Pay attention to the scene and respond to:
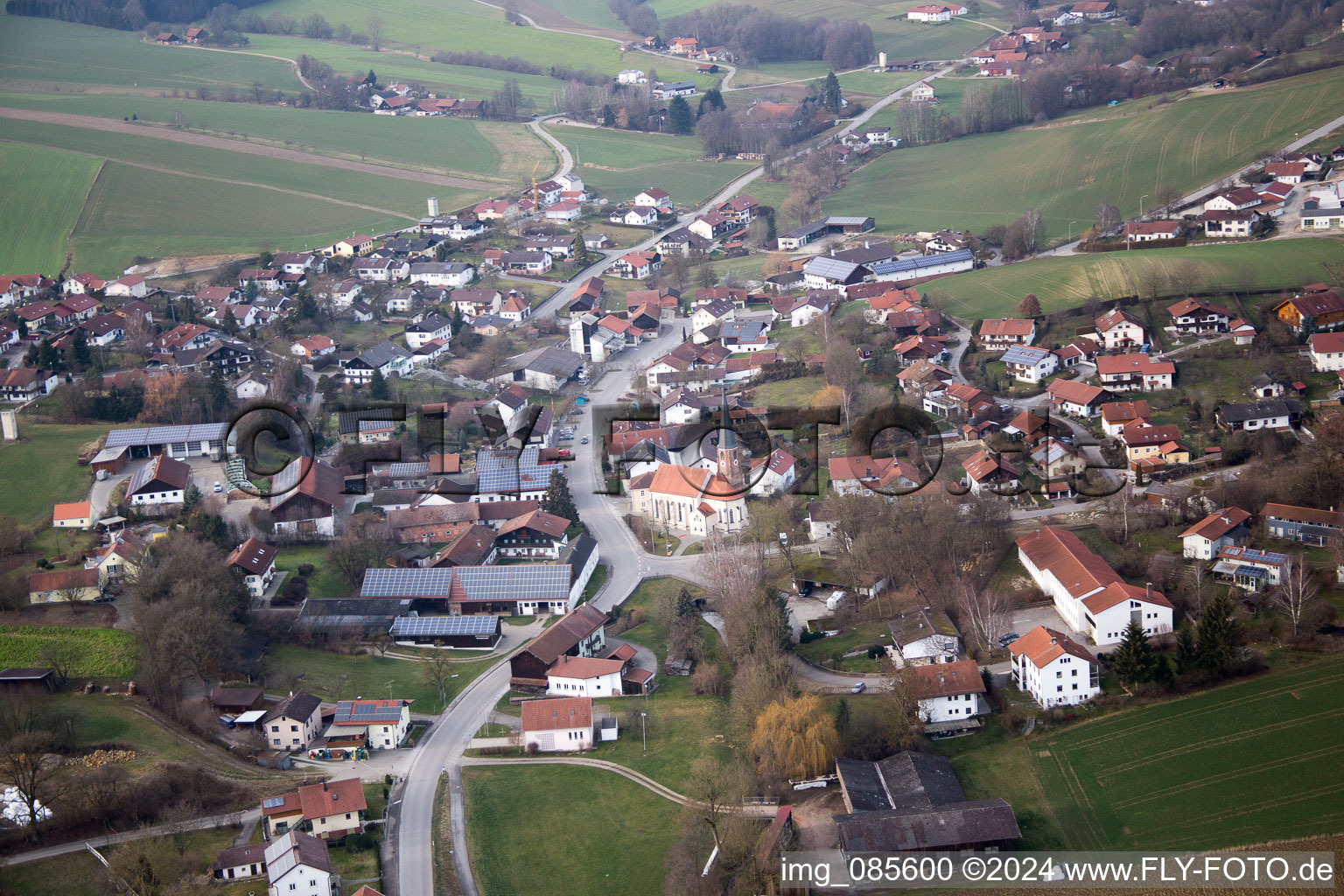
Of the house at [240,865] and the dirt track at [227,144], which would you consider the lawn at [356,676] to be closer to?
the house at [240,865]

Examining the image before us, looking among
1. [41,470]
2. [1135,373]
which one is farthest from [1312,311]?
[41,470]

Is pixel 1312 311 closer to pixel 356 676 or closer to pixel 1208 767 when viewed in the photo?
pixel 1208 767

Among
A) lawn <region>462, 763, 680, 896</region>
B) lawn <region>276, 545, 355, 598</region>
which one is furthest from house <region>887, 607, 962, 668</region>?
lawn <region>276, 545, 355, 598</region>

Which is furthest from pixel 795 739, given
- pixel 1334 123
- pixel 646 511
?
pixel 1334 123

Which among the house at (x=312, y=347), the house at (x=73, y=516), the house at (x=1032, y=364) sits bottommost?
the house at (x=73, y=516)

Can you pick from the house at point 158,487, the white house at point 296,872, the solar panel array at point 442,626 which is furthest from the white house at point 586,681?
the house at point 158,487

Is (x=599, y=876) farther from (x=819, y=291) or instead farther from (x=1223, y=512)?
(x=819, y=291)
